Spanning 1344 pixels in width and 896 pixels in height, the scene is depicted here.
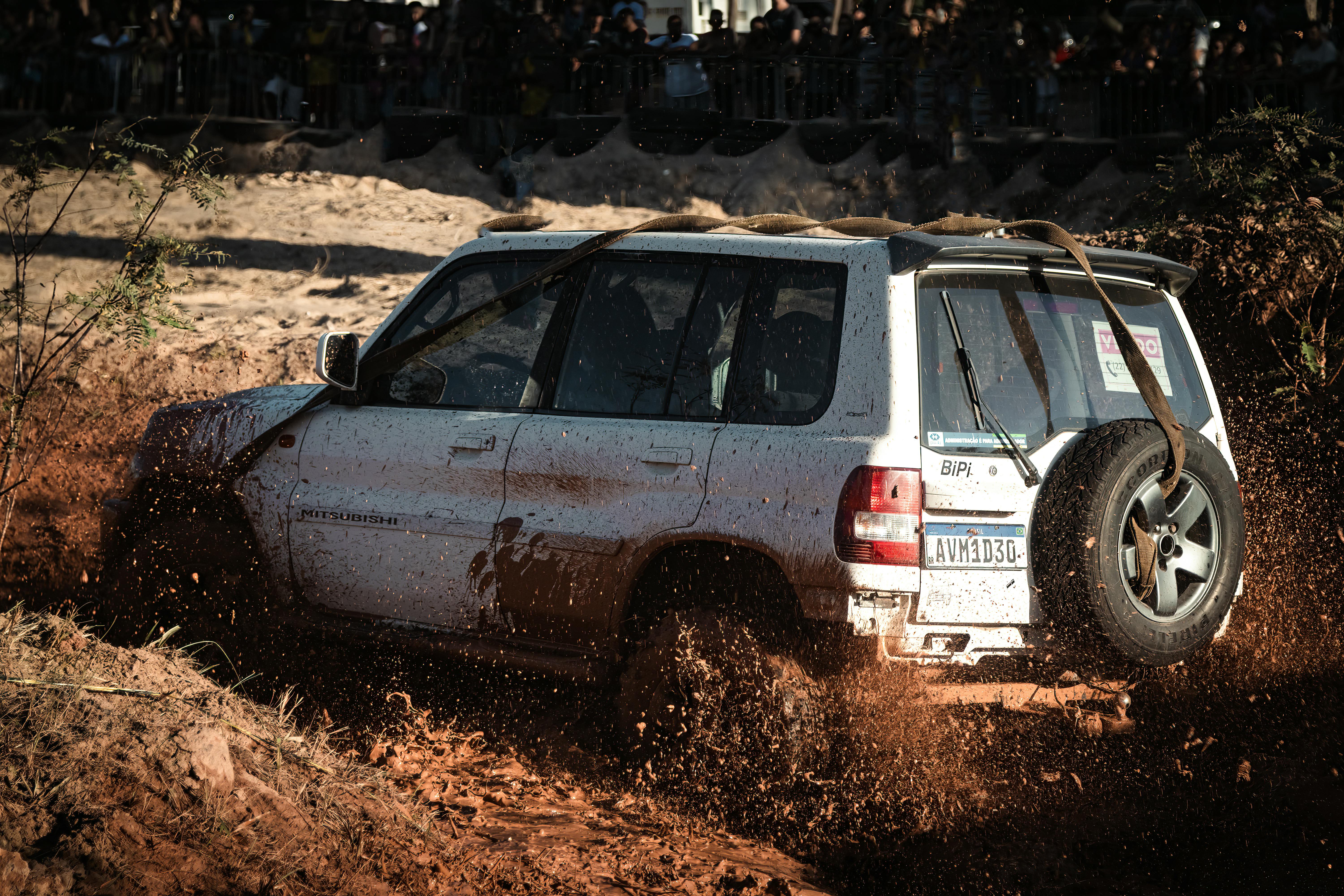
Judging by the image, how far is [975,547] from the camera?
11.6 feet

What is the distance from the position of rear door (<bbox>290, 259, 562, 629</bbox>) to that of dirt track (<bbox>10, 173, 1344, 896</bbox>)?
0.59 m

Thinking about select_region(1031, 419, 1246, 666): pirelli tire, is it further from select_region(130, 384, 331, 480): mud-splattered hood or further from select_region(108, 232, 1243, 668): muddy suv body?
select_region(130, 384, 331, 480): mud-splattered hood

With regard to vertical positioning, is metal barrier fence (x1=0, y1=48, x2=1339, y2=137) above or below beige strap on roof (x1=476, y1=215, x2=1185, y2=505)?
above

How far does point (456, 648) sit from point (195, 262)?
415 inches

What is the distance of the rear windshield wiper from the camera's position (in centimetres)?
359


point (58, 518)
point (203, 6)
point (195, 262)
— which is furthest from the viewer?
point (203, 6)

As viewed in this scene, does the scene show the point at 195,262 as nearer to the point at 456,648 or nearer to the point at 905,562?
the point at 456,648

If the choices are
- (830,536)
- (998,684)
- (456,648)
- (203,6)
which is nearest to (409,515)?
(456,648)

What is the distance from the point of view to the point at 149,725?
10.3ft

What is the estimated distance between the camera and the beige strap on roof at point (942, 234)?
145 inches

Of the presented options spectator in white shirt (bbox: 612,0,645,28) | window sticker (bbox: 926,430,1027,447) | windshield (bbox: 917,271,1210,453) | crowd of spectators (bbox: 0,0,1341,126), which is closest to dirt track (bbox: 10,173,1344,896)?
window sticker (bbox: 926,430,1027,447)

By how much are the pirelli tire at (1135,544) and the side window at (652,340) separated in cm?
117

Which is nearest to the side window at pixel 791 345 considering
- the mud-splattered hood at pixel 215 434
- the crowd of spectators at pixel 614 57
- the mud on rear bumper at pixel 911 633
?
the mud on rear bumper at pixel 911 633

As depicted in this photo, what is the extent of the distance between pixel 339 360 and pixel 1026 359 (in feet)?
8.52
